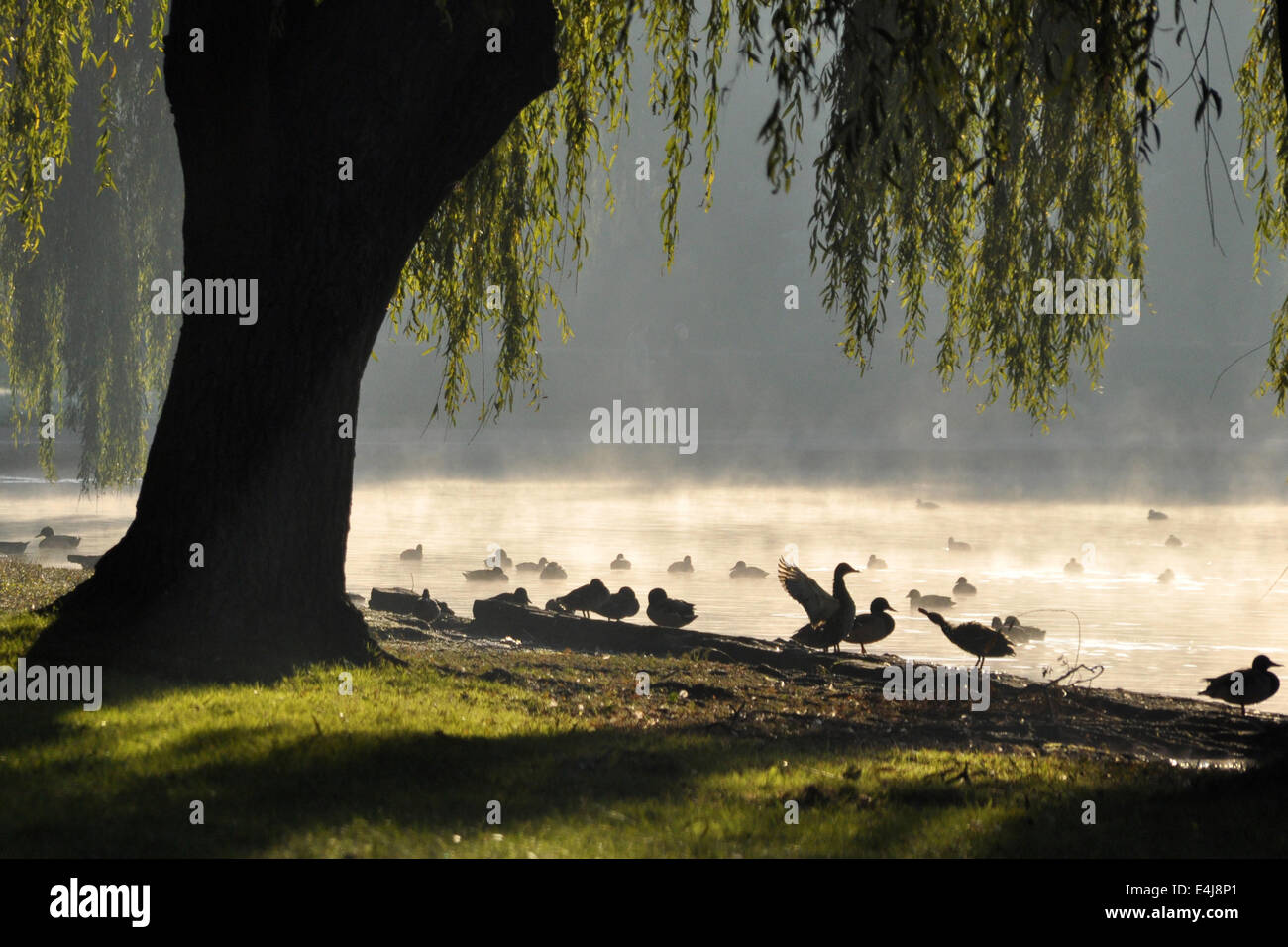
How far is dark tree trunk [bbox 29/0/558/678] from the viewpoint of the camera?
719 centimetres

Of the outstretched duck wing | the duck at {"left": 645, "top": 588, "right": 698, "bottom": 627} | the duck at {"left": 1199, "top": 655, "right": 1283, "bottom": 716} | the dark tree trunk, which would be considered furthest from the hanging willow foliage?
the duck at {"left": 645, "top": 588, "right": 698, "bottom": 627}

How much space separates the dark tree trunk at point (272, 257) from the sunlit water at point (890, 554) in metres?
7.10

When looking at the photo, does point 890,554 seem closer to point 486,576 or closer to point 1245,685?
point 486,576

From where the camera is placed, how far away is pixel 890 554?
22.0m

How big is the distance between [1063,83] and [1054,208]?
542cm

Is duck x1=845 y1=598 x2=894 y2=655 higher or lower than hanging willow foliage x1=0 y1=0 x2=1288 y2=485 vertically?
lower

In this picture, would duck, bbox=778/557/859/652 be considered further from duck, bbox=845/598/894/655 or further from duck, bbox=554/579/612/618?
duck, bbox=554/579/612/618

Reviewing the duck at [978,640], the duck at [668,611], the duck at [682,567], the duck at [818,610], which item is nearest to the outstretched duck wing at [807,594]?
the duck at [818,610]

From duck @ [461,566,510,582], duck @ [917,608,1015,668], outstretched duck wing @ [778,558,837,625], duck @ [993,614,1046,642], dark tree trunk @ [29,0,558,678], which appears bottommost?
duck @ [993,614,1046,642]

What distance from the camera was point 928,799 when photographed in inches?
199

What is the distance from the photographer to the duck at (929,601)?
51.7 feet

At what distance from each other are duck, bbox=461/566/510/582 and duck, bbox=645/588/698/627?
566cm

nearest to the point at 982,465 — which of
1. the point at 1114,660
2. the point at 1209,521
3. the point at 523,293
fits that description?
the point at 1209,521
